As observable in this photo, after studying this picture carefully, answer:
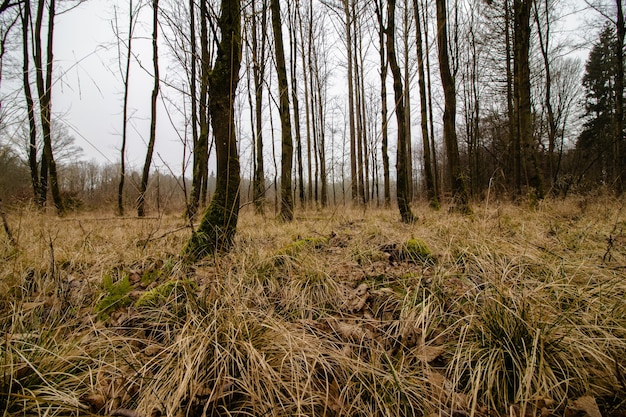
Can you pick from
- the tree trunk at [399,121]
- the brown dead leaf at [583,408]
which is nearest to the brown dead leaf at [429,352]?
the brown dead leaf at [583,408]

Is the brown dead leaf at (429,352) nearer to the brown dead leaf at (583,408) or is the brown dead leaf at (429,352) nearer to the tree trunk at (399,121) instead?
the brown dead leaf at (583,408)

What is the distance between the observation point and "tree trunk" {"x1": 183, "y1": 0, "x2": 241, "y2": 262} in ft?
7.71

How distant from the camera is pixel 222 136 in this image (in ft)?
8.26

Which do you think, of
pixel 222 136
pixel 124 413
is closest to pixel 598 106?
pixel 222 136

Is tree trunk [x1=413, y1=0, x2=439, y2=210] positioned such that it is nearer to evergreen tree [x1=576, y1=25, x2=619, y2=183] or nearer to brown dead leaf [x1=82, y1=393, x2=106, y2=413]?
brown dead leaf [x1=82, y1=393, x2=106, y2=413]

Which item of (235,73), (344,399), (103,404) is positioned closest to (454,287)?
(344,399)

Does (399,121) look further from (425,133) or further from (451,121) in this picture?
(425,133)

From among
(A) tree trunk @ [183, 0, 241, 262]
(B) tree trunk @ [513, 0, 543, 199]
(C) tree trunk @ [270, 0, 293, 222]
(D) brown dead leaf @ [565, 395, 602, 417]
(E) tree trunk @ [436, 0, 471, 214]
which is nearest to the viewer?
(D) brown dead leaf @ [565, 395, 602, 417]

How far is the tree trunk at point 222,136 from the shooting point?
7.71 ft

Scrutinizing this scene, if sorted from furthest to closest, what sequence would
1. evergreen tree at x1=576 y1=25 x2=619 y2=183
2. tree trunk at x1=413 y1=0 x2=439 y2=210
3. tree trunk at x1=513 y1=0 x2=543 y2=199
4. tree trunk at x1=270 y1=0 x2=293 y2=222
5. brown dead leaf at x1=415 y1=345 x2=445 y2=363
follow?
evergreen tree at x1=576 y1=25 x2=619 y2=183, tree trunk at x1=413 y1=0 x2=439 y2=210, tree trunk at x1=513 y1=0 x2=543 y2=199, tree trunk at x1=270 y1=0 x2=293 y2=222, brown dead leaf at x1=415 y1=345 x2=445 y2=363

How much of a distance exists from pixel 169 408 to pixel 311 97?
1461cm

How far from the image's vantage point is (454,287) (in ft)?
5.24

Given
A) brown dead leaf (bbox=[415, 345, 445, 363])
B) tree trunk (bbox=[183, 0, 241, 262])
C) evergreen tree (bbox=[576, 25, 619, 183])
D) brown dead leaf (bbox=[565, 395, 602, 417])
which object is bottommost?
brown dead leaf (bbox=[565, 395, 602, 417])

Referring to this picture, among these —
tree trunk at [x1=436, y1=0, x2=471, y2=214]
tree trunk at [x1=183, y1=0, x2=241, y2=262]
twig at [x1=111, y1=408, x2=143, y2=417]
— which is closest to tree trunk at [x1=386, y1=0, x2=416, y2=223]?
tree trunk at [x1=436, y1=0, x2=471, y2=214]
